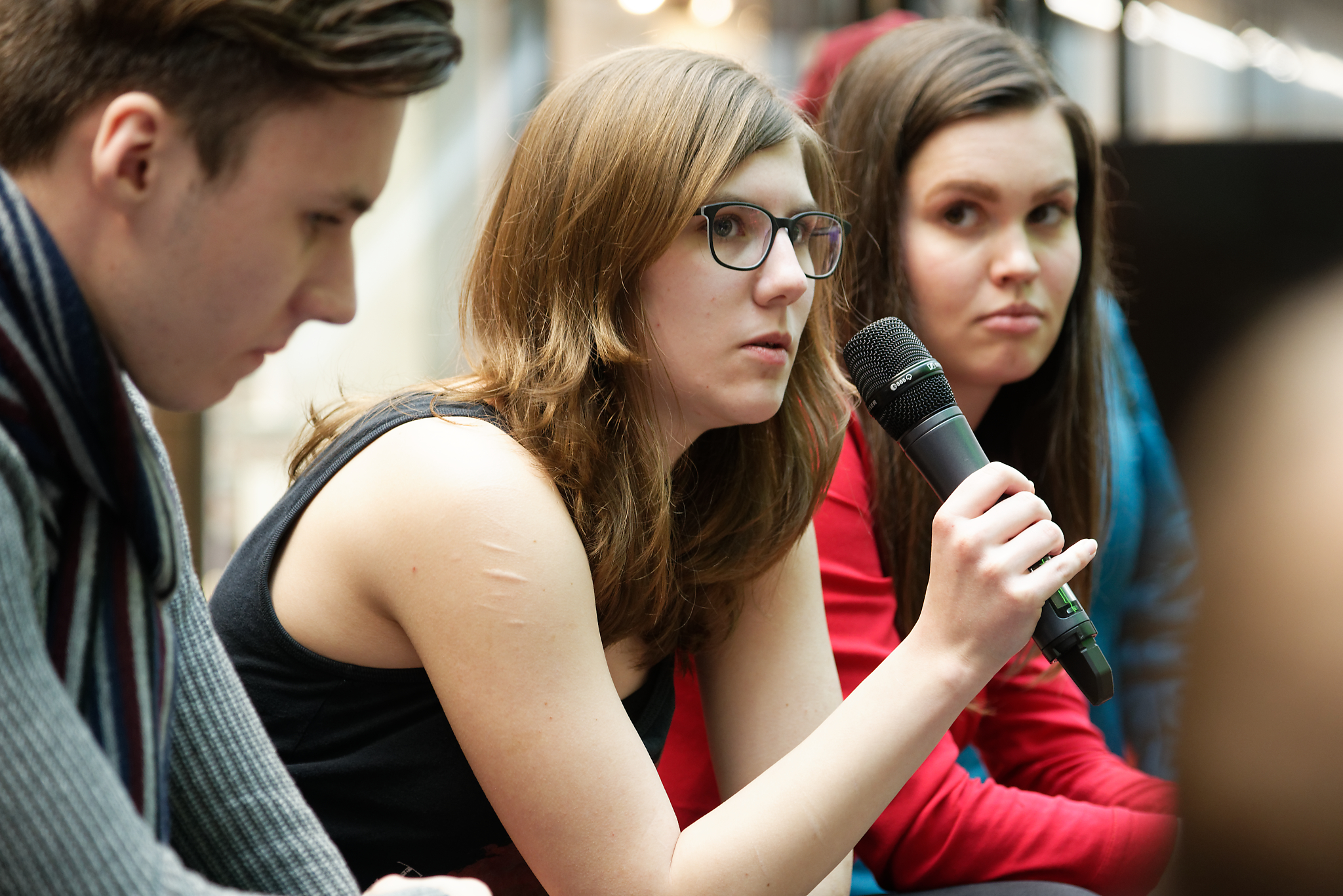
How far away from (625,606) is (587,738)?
17cm

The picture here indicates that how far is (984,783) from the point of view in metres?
1.39

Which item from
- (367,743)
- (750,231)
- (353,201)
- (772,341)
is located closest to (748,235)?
(750,231)

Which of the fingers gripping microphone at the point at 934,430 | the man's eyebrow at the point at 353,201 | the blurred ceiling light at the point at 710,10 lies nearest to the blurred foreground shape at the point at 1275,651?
the fingers gripping microphone at the point at 934,430

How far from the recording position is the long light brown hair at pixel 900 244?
5.14ft

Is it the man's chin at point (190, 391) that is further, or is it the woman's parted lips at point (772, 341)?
the woman's parted lips at point (772, 341)

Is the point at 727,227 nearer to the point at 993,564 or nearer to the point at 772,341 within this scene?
the point at 772,341

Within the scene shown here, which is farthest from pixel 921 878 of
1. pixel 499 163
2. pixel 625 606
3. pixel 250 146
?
pixel 250 146

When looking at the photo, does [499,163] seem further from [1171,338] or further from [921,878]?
[1171,338]

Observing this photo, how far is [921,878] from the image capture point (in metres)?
1.33

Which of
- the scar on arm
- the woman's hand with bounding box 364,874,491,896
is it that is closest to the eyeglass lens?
the scar on arm

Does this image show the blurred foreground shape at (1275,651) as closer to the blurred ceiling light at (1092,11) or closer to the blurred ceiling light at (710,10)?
the blurred ceiling light at (1092,11)

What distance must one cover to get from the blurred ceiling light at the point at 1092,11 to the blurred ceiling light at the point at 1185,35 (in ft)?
0.12

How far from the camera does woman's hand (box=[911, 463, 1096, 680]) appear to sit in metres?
1.00

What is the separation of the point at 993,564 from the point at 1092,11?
2.81m
